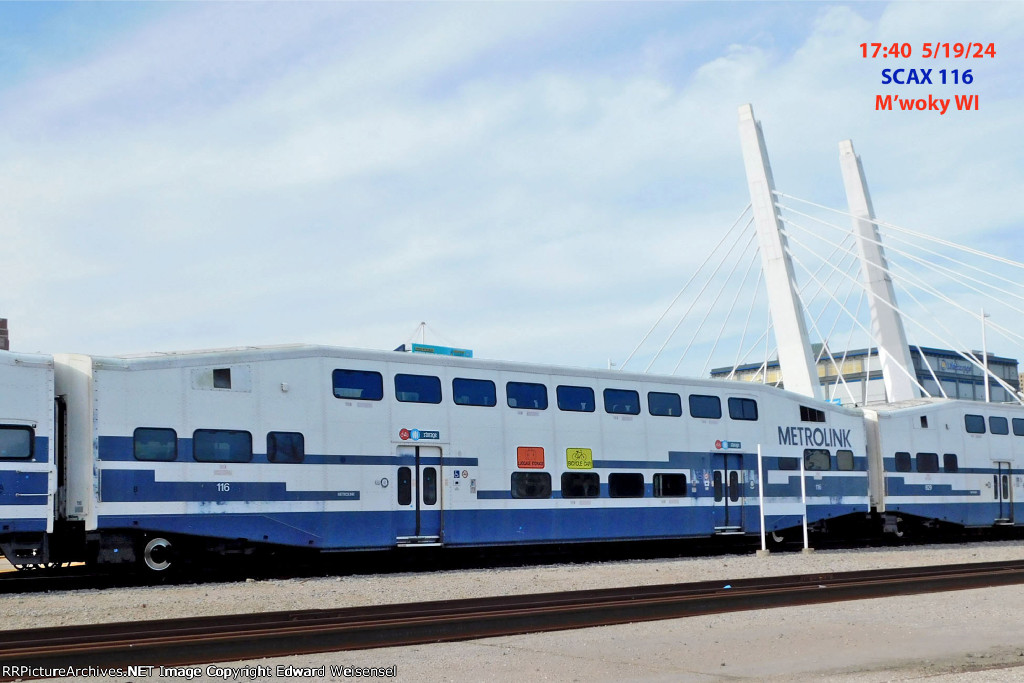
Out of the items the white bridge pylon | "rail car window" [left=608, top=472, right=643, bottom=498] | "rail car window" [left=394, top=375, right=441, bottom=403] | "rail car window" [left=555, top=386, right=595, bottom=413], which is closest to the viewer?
"rail car window" [left=394, top=375, right=441, bottom=403]

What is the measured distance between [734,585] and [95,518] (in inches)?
476

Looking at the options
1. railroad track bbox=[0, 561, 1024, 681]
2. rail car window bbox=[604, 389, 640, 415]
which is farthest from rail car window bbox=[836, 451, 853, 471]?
railroad track bbox=[0, 561, 1024, 681]

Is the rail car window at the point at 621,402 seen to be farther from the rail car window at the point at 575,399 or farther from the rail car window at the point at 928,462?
the rail car window at the point at 928,462

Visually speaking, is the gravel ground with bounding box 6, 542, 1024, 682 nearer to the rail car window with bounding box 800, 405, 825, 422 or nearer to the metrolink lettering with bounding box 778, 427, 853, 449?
the metrolink lettering with bounding box 778, 427, 853, 449

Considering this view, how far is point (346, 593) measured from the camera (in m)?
19.8

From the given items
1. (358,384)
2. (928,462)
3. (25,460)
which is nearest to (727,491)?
(928,462)

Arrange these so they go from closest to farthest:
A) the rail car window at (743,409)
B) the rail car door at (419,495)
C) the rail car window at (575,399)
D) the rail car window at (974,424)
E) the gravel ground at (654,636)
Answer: the gravel ground at (654,636), the rail car door at (419,495), the rail car window at (575,399), the rail car window at (743,409), the rail car window at (974,424)

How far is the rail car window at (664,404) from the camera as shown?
98.5 feet

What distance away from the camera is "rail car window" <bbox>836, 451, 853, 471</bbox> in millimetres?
34459

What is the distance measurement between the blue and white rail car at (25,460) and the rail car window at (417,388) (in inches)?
300

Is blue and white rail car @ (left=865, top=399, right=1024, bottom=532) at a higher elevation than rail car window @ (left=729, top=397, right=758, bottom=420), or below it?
below

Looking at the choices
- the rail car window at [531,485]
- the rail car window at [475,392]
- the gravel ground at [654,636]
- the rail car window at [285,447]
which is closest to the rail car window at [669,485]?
the rail car window at [531,485]

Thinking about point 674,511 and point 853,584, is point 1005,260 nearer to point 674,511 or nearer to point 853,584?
point 674,511

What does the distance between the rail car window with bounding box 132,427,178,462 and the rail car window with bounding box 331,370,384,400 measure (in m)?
3.86
